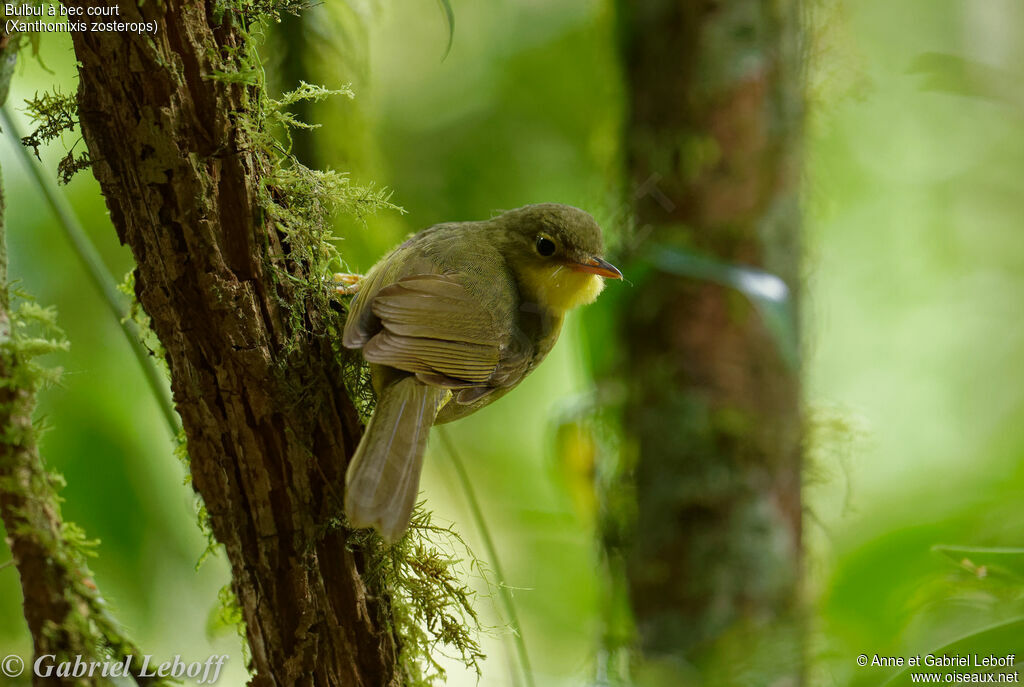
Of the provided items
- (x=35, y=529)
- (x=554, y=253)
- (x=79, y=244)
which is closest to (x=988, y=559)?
(x=554, y=253)

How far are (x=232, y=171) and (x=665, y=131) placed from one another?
2.47m

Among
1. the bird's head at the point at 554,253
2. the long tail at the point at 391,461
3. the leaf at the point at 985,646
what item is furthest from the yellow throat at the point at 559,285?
the leaf at the point at 985,646

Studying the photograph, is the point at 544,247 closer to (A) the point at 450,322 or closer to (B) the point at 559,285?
(B) the point at 559,285

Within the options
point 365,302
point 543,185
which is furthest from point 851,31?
point 365,302

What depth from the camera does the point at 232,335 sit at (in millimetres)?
1826

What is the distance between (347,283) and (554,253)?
663 millimetres

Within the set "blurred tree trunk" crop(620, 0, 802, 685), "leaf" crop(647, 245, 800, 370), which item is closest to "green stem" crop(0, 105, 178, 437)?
"leaf" crop(647, 245, 800, 370)

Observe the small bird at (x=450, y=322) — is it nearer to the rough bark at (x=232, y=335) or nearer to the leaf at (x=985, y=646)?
the rough bark at (x=232, y=335)

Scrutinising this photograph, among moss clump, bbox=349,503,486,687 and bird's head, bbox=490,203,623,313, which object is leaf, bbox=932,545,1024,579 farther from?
bird's head, bbox=490,203,623,313

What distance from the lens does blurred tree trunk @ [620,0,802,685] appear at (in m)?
3.71

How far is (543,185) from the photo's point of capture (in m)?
5.25

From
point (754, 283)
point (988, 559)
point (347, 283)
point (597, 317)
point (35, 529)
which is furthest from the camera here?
point (754, 283)

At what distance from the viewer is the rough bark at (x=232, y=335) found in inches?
69.0

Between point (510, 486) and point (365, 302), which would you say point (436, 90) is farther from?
point (365, 302)
